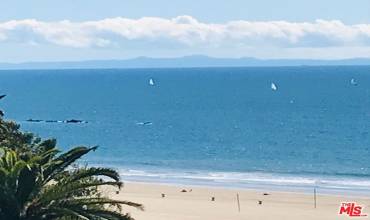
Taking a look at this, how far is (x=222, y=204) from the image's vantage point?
121 ft

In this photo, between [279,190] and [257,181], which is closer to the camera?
[279,190]

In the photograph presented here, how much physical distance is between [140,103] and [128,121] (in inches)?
1553

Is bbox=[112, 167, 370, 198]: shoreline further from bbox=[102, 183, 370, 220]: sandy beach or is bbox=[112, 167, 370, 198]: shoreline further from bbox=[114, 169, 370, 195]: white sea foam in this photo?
bbox=[102, 183, 370, 220]: sandy beach

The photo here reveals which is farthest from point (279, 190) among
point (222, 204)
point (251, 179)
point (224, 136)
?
point (224, 136)

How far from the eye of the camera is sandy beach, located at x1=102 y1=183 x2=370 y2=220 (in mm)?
33188

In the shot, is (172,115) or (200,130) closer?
(200,130)

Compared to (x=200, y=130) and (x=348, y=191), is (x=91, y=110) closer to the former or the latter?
(x=200, y=130)

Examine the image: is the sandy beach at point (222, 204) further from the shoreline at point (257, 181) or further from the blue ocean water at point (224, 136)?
the blue ocean water at point (224, 136)

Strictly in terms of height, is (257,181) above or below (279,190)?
below

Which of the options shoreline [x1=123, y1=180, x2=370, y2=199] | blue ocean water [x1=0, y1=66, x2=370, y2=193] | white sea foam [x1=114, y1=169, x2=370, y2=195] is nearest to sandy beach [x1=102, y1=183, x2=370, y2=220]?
shoreline [x1=123, y1=180, x2=370, y2=199]

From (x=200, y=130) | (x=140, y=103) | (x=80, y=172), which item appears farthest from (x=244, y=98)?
(x=80, y=172)

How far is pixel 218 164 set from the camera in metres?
57.7

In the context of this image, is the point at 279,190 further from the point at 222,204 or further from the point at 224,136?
the point at 224,136

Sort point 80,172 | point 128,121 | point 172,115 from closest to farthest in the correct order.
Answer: point 80,172, point 128,121, point 172,115
